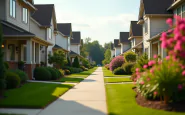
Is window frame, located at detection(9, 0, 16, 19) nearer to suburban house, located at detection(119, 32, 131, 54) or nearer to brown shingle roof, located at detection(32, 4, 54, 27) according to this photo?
brown shingle roof, located at detection(32, 4, 54, 27)

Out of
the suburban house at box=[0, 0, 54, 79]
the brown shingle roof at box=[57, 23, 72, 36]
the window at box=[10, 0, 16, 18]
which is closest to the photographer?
the suburban house at box=[0, 0, 54, 79]

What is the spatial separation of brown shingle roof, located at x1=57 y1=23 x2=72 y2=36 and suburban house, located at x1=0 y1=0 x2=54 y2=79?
93.7ft

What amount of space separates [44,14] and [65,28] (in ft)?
66.9

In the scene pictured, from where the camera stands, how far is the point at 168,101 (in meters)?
10.1

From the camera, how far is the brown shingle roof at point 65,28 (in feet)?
182

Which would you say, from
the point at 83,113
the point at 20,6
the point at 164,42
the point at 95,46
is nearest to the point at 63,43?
the point at 20,6

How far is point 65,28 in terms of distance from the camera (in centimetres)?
5644

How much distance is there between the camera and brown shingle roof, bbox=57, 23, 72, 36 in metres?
55.3

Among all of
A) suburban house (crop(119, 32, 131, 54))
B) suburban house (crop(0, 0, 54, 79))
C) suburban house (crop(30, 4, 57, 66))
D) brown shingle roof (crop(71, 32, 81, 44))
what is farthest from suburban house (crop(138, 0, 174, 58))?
brown shingle roof (crop(71, 32, 81, 44))

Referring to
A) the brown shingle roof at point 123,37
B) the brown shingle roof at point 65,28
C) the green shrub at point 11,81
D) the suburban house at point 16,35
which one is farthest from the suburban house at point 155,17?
the brown shingle roof at point 123,37

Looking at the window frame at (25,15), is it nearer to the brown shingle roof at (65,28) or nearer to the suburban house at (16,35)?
the suburban house at (16,35)

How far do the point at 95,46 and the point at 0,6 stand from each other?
137 m

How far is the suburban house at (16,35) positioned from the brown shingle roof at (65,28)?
28557mm

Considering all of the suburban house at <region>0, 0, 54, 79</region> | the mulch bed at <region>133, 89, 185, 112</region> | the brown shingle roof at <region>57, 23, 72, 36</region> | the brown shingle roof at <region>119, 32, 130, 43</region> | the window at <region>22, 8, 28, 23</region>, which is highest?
the brown shingle roof at <region>57, 23, 72, 36</region>
